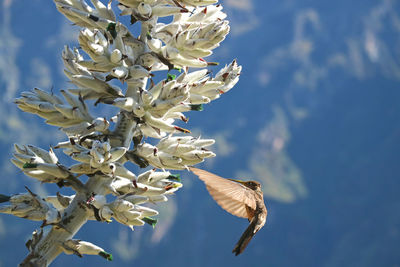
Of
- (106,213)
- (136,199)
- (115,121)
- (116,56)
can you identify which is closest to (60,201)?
(106,213)

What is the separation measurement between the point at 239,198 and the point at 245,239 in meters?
0.47

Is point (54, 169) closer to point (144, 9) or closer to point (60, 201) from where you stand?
point (60, 201)

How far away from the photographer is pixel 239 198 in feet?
21.5

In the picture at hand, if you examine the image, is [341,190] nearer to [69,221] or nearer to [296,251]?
[296,251]

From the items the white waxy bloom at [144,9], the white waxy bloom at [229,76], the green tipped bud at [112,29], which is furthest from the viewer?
the white waxy bloom at [229,76]

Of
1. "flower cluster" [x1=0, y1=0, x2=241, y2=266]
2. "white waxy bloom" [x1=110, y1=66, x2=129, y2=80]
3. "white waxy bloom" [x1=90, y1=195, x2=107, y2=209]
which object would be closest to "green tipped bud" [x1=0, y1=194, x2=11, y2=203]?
"flower cluster" [x1=0, y1=0, x2=241, y2=266]

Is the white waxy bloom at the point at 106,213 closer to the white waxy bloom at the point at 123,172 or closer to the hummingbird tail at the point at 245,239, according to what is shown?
the white waxy bloom at the point at 123,172

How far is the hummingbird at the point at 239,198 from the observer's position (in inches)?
237

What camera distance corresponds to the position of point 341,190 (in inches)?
7800

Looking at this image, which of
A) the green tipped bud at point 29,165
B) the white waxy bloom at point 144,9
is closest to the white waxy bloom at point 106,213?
the green tipped bud at point 29,165

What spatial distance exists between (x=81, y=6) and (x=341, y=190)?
199552mm

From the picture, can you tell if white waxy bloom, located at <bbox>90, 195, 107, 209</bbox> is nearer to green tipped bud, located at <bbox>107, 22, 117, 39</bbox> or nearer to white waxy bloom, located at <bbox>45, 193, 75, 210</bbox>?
white waxy bloom, located at <bbox>45, 193, 75, 210</bbox>

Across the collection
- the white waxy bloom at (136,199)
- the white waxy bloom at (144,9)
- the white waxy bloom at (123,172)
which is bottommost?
the white waxy bloom at (136,199)

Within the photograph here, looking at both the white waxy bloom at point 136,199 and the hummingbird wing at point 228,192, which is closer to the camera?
the white waxy bloom at point 136,199
